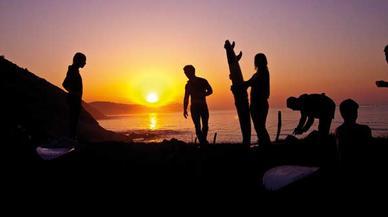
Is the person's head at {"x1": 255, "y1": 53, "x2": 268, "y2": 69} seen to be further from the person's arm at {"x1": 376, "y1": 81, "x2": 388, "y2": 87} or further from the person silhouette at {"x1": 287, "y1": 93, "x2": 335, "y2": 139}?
the person's arm at {"x1": 376, "y1": 81, "x2": 388, "y2": 87}

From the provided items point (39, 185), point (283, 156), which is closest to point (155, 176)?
point (39, 185)

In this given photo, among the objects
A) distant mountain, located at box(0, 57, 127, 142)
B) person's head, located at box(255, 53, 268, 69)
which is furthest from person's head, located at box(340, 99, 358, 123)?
distant mountain, located at box(0, 57, 127, 142)

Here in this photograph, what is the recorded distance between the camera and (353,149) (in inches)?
182

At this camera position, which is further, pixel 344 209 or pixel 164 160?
pixel 164 160

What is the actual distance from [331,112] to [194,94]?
13.8 ft

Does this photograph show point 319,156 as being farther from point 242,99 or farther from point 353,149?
point 353,149

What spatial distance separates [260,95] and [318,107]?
69.0 inches

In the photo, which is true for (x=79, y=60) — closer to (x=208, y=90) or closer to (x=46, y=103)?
(x=208, y=90)

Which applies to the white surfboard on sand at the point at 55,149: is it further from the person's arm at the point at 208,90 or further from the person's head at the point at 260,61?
the person's head at the point at 260,61

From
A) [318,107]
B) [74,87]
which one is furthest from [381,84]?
[74,87]

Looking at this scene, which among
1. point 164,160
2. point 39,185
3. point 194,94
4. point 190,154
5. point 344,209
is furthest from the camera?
point 194,94

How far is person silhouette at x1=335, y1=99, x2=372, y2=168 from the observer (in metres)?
4.60

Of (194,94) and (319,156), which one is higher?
(194,94)

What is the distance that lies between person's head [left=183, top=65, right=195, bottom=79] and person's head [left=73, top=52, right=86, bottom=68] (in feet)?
10.6
